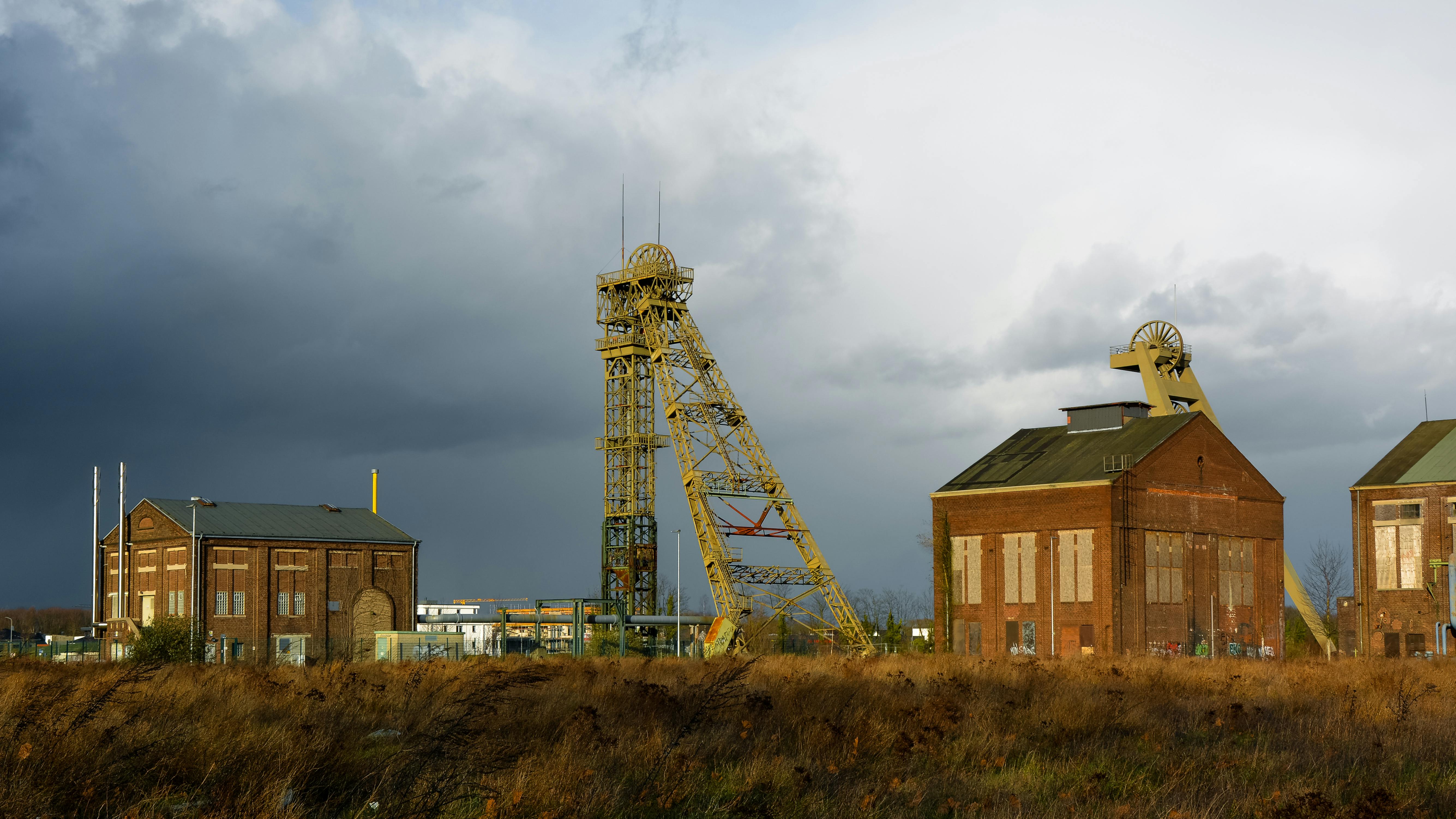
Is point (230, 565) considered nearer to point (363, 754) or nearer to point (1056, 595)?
point (1056, 595)

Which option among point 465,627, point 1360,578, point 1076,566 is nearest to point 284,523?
point 465,627

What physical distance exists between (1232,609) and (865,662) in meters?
34.0

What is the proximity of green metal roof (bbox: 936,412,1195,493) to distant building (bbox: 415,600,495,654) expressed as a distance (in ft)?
82.6

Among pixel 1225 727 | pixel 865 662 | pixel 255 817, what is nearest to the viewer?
pixel 255 817

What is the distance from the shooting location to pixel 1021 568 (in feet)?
192

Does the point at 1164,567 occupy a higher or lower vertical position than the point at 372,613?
higher

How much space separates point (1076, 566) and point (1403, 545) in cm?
1670

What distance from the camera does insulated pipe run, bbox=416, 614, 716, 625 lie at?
55469mm

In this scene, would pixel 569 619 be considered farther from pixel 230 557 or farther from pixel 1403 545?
pixel 1403 545

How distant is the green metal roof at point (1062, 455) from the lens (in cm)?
5831

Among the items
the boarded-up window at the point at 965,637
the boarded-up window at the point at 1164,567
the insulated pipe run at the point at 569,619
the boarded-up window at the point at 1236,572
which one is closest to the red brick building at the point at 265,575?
the insulated pipe run at the point at 569,619

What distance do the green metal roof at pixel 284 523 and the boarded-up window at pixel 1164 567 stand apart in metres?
42.7

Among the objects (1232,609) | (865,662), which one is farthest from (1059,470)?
(865,662)

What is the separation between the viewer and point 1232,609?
199 ft
